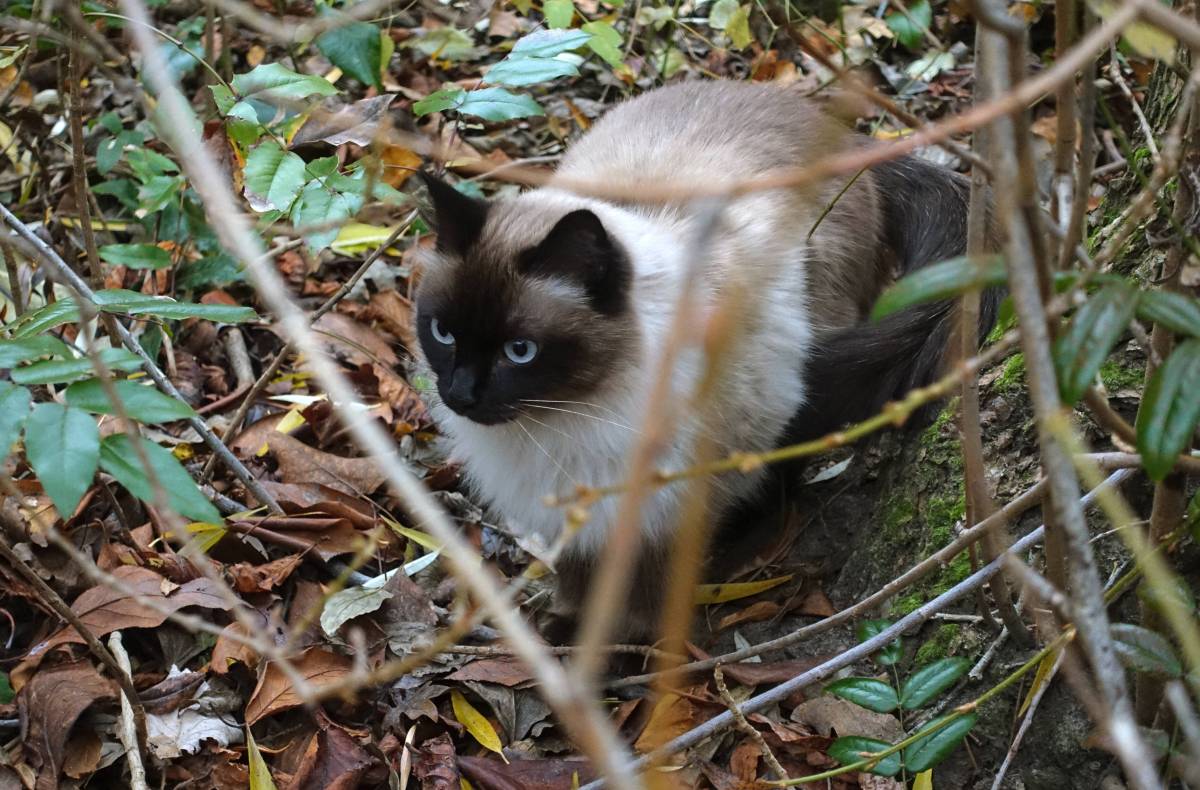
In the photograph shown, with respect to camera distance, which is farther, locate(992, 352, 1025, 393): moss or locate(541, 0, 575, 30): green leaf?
locate(541, 0, 575, 30): green leaf

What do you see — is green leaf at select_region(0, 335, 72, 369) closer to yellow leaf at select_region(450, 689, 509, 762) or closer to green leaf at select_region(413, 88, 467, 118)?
green leaf at select_region(413, 88, 467, 118)

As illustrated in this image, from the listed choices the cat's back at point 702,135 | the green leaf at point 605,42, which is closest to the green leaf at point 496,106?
the cat's back at point 702,135

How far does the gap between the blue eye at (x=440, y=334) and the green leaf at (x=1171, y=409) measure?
181 cm

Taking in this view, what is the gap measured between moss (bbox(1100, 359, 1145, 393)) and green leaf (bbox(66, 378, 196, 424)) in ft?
6.07

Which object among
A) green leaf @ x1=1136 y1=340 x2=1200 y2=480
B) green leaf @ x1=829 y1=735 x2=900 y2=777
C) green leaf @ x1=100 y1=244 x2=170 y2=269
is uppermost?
green leaf @ x1=1136 y1=340 x2=1200 y2=480

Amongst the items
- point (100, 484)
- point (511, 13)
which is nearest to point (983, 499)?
point (100, 484)

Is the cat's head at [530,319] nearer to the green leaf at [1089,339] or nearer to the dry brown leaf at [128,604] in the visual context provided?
the dry brown leaf at [128,604]

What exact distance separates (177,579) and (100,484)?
343 millimetres

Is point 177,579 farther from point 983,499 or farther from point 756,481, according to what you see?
point 983,499

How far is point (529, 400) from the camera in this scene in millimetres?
2729

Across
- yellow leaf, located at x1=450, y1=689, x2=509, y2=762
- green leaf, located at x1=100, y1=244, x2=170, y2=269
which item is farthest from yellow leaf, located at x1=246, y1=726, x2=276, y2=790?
green leaf, located at x1=100, y1=244, x2=170, y2=269

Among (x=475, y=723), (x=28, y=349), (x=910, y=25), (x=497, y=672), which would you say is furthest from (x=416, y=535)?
(x=910, y=25)

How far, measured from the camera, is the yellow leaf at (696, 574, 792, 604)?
312 cm

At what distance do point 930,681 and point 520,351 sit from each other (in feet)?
4.06
